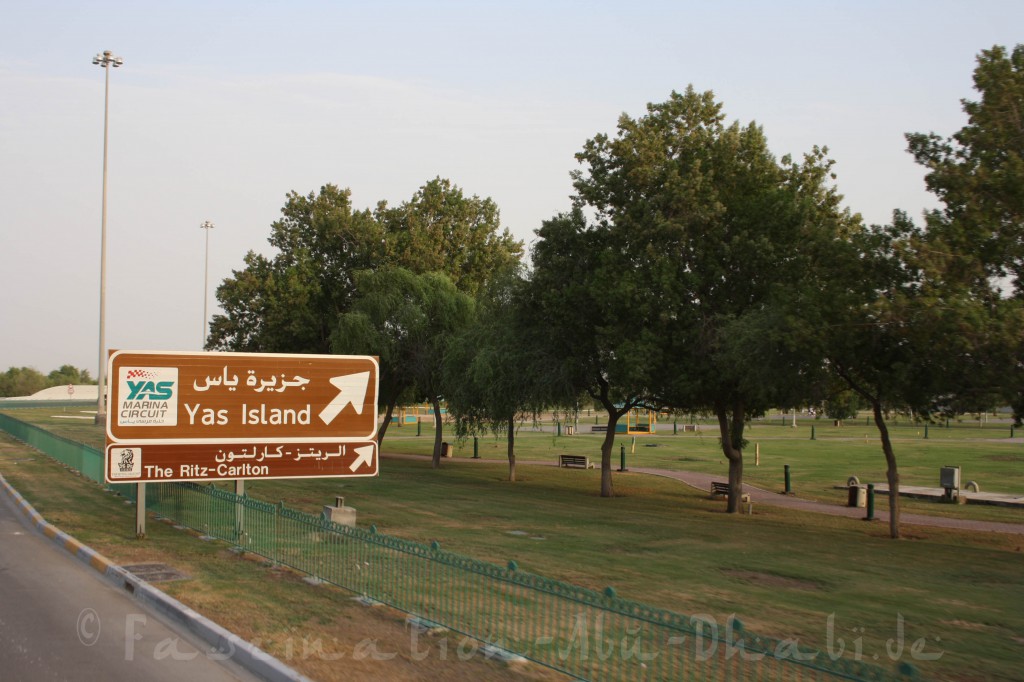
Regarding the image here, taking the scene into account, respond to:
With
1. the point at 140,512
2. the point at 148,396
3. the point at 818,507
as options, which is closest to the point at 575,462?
the point at 818,507

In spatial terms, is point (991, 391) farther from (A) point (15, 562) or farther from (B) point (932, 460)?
(B) point (932, 460)

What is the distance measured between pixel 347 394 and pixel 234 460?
90.9 inches

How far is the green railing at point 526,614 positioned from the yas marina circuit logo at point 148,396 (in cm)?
173

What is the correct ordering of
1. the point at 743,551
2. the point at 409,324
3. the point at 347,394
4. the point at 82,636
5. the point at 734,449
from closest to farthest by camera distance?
the point at 82,636, the point at 347,394, the point at 743,551, the point at 734,449, the point at 409,324

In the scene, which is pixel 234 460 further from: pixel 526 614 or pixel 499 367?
pixel 499 367

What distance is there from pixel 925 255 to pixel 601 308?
423 inches

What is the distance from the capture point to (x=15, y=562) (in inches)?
528

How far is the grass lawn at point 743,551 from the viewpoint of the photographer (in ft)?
36.6

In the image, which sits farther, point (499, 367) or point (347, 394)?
point (499, 367)

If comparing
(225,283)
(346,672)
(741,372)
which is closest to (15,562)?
(346,672)

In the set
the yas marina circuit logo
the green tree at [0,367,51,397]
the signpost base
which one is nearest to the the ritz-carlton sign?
the yas marina circuit logo

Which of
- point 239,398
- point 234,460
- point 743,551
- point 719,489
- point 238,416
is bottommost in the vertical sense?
point 719,489

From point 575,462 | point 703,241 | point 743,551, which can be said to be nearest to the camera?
point 743,551

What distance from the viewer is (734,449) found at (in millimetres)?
28969
